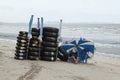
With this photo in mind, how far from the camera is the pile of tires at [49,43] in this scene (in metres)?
12.5

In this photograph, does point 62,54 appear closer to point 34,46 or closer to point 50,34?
point 50,34

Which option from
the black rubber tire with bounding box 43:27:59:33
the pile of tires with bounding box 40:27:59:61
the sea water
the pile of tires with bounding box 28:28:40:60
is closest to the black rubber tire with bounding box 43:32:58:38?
the pile of tires with bounding box 40:27:59:61

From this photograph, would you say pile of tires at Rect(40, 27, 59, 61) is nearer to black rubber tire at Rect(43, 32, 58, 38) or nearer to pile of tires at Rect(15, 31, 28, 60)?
black rubber tire at Rect(43, 32, 58, 38)

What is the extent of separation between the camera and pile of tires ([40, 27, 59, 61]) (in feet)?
41.1

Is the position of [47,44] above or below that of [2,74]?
above

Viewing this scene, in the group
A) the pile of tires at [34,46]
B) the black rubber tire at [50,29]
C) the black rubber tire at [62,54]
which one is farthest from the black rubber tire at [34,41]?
the black rubber tire at [62,54]

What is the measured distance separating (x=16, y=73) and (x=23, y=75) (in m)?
0.35

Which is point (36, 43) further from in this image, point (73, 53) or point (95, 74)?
point (95, 74)

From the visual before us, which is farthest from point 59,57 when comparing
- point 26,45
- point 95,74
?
point 95,74

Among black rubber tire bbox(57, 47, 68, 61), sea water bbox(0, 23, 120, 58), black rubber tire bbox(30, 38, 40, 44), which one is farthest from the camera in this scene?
sea water bbox(0, 23, 120, 58)

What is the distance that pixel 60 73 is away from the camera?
941 centimetres

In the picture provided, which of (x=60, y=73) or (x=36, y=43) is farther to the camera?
(x=36, y=43)

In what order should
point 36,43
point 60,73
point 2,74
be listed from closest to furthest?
point 2,74, point 60,73, point 36,43

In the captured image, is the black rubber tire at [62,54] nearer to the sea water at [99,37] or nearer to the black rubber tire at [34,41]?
the black rubber tire at [34,41]
